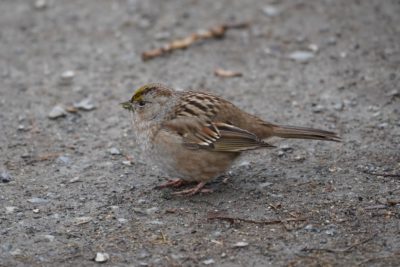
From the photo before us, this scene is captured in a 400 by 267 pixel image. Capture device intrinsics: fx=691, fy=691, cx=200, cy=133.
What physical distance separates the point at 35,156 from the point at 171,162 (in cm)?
152

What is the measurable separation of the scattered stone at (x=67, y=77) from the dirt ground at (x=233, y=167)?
0.02 m

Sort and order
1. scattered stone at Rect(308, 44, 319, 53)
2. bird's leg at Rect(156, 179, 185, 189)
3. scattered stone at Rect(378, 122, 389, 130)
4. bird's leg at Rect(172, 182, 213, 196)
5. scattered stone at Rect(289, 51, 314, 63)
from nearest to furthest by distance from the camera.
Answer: bird's leg at Rect(172, 182, 213, 196)
bird's leg at Rect(156, 179, 185, 189)
scattered stone at Rect(378, 122, 389, 130)
scattered stone at Rect(289, 51, 314, 63)
scattered stone at Rect(308, 44, 319, 53)

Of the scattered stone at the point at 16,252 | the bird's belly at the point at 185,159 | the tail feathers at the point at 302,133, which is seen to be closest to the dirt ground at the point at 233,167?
the scattered stone at the point at 16,252

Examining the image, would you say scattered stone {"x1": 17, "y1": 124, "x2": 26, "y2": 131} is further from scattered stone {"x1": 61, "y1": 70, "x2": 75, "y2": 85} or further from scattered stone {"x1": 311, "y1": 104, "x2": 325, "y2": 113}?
scattered stone {"x1": 311, "y1": 104, "x2": 325, "y2": 113}

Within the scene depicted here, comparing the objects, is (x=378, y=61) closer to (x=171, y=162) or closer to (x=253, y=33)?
(x=253, y=33)

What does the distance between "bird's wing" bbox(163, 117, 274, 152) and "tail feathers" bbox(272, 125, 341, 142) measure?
268mm

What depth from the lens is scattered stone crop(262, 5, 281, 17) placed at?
8797 millimetres

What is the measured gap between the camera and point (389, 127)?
6.42 m

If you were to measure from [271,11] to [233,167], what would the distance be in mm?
3414

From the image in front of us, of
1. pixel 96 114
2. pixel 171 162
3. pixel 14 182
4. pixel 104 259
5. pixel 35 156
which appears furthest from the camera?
pixel 96 114

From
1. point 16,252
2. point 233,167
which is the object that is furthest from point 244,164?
point 16,252

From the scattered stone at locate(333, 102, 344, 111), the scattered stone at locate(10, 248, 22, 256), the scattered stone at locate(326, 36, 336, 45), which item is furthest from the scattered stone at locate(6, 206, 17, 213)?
the scattered stone at locate(326, 36, 336, 45)

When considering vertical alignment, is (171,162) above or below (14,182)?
above

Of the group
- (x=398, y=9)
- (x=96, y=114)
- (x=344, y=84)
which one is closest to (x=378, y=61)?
(x=344, y=84)
